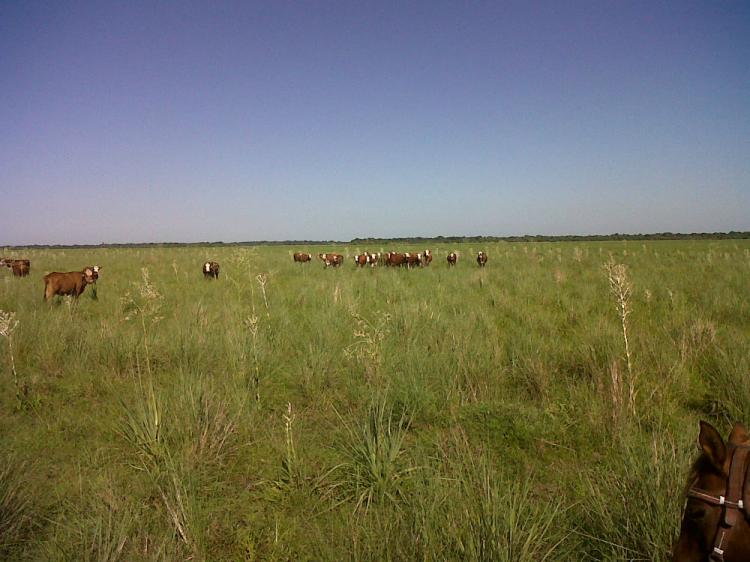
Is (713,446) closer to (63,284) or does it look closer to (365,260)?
(63,284)

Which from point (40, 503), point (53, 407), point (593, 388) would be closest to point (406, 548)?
point (40, 503)

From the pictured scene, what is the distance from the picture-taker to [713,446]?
4.05 ft

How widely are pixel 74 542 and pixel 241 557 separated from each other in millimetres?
915

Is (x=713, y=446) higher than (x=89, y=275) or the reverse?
the reverse

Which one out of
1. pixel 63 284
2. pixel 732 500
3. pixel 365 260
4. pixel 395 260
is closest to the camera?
pixel 732 500

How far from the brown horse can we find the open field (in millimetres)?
685

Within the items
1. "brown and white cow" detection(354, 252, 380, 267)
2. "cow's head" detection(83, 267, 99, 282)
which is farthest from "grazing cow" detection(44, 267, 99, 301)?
"brown and white cow" detection(354, 252, 380, 267)

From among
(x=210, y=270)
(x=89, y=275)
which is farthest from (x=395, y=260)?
(x=89, y=275)

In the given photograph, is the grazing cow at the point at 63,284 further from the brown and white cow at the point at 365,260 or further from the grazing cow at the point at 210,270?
the brown and white cow at the point at 365,260

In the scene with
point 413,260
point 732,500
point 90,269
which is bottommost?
point 732,500

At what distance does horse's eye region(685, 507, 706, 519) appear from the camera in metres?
1.28

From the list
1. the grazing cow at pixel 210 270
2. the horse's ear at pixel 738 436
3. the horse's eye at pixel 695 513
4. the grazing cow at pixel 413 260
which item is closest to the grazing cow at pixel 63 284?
the grazing cow at pixel 210 270

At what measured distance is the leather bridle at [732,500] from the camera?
3.96ft

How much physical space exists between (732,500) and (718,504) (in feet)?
0.14
